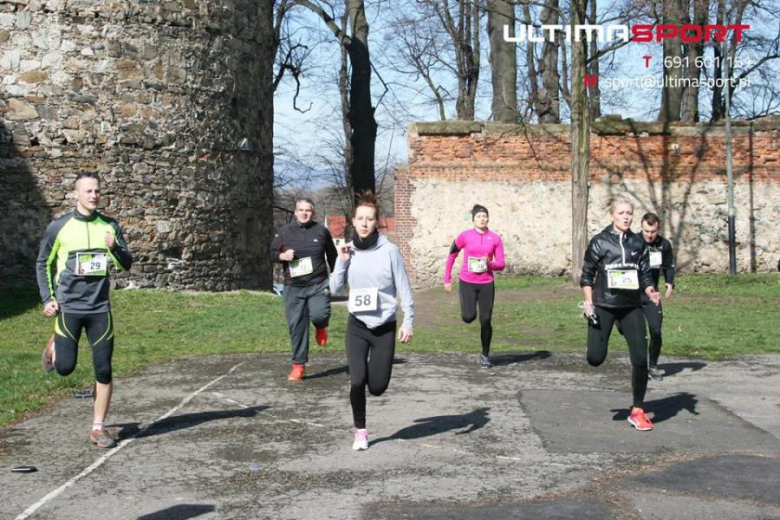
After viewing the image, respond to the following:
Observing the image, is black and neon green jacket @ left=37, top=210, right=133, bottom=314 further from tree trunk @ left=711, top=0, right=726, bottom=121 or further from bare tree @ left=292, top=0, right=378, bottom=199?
tree trunk @ left=711, top=0, right=726, bottom=121

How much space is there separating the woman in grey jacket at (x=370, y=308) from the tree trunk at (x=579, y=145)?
15.1 meters

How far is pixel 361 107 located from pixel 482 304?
19869mm

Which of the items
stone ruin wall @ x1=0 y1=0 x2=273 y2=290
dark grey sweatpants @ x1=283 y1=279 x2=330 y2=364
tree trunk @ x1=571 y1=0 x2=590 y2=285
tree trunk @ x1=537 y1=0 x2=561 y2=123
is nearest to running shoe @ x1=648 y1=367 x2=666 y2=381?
dark grey sweatpants @ x1=283 y1=279 x2=330 y2=364

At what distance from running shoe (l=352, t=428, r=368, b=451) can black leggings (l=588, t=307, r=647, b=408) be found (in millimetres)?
2274

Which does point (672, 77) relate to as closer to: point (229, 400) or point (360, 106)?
point (360, 106)

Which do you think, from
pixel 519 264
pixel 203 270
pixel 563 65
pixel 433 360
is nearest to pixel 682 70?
pixel 563 65

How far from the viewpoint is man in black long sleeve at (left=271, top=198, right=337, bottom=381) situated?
35.8 ft

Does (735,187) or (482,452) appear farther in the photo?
(735,187)

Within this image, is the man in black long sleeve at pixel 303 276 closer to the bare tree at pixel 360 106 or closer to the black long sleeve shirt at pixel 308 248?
the black long sleeve shirt at pixel 308 248

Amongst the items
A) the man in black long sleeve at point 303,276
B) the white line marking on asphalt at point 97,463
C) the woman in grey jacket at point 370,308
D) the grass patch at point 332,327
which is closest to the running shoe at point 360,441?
the woman in grey jacket at point 370,308

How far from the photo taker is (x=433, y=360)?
12.5 m

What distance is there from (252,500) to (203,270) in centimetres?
1664

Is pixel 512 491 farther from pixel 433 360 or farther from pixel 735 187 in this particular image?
pixel 735 187

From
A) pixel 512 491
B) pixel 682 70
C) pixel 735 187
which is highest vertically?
pixel 682 70
